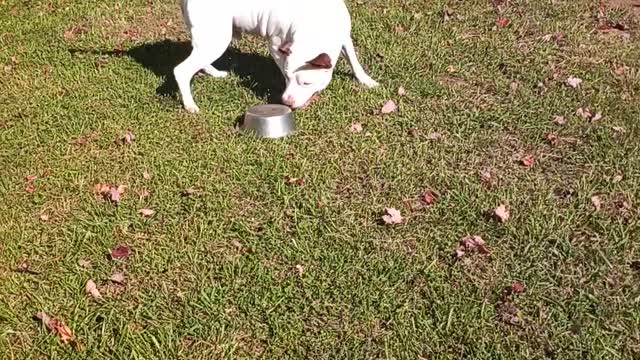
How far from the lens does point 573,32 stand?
7383 mm

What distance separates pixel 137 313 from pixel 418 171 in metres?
2.22

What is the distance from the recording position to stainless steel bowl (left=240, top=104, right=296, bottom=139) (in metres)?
5.59

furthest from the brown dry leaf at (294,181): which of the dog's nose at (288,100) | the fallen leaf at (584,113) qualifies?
the fallen leaf at (584,113)

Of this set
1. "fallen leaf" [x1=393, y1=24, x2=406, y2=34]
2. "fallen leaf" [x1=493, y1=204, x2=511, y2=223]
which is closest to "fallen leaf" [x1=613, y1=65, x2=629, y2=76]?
"fallen leaf" [x1=393, y1=24, x2=406, y2=34]

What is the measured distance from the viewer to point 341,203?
4.87 meters

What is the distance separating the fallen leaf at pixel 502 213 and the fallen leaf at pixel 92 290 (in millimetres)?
2482

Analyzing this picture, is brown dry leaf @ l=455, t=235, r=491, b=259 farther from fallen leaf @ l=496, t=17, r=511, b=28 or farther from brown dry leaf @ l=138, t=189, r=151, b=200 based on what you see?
fallen leaf @ l=496, t=17, r=511, b=28

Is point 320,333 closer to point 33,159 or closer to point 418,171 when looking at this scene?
point 418,171

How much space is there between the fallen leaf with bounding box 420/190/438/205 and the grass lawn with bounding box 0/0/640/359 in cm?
3

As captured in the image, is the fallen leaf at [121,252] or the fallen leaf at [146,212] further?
the fallen leaf at [146,212]

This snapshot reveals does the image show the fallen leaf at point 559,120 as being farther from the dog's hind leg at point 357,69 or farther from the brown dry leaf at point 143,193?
the brown dry leaf at point 143,193

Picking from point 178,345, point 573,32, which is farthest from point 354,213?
point 573,32

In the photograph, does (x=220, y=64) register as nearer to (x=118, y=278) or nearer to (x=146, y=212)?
(x=146, y=212)

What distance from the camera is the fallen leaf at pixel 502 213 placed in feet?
15.0
